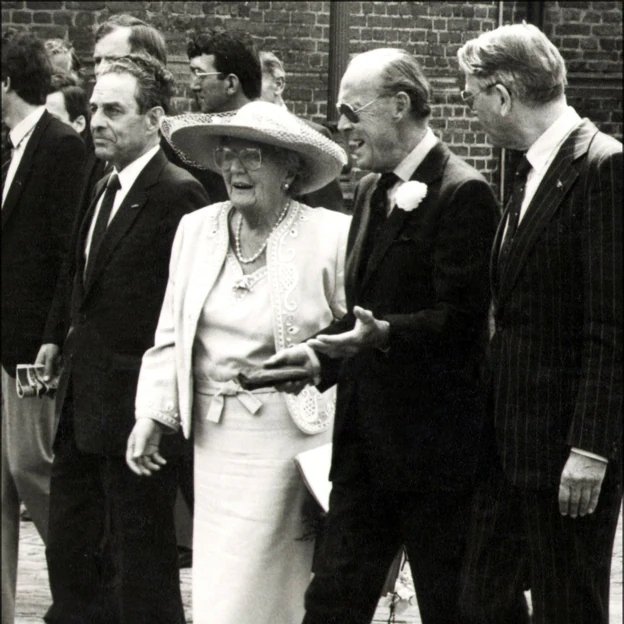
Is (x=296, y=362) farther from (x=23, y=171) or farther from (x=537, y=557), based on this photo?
(x=23, y=171)

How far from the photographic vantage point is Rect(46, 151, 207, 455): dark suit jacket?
16.2 feet

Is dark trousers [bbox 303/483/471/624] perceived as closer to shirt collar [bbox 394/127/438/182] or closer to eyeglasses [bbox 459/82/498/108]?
shirt collar [bbox 394/127/438/182]

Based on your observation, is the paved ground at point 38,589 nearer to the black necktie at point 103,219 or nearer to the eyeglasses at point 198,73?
the black necktie at point 103,219

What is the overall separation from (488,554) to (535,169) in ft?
3.24

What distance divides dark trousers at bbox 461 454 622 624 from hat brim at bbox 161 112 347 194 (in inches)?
42.5

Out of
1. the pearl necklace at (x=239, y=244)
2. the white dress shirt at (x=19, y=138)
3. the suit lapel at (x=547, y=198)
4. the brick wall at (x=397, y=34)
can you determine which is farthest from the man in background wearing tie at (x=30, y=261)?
the suit lapel at (x=547, y=198)

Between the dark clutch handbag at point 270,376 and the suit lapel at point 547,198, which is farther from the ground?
the suit lapel at point 547,198

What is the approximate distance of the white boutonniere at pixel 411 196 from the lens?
13.4 feet

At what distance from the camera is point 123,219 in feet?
16.4

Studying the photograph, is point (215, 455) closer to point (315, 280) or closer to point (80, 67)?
point (315, 280)

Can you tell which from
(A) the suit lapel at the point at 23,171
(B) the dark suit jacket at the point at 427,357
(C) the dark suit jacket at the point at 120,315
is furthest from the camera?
(A) the suit lapel at the point at 23,171

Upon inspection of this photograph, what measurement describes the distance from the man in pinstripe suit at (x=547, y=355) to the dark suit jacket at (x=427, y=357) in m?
0.11

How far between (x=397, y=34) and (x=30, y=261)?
101 inches

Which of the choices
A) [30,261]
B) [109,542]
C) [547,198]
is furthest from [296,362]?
[30,261]
